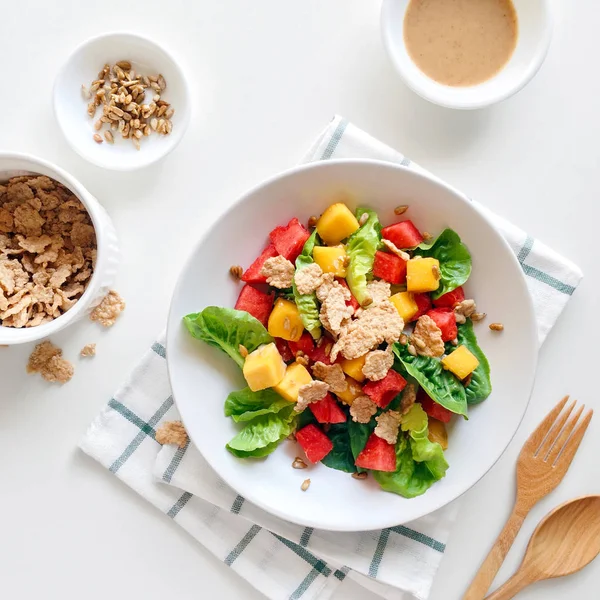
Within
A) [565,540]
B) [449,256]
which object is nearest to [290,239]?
[449,256]

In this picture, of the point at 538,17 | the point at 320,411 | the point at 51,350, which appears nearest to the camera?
the point at 320,411

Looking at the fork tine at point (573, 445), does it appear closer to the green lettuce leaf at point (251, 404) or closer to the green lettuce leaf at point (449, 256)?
the green lettuce leaf at point (449, 256)

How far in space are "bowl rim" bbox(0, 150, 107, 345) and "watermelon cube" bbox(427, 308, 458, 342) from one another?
99 cm

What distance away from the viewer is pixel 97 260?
1927mm

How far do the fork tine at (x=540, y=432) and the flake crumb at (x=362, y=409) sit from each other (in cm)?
62

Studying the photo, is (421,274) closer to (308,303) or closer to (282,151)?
(308,303)

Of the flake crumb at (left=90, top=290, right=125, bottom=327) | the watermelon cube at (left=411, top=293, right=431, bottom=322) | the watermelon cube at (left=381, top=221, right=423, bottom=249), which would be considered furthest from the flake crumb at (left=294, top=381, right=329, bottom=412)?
the flake crumb at (left=90, top=290, right=125, bottom=327)

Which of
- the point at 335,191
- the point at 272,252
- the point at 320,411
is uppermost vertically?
the point at 335,191

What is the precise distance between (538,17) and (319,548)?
1776 mm

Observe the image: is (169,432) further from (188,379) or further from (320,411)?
(320,411)

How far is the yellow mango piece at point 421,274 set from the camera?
1.74 metres

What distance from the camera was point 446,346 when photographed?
183cm

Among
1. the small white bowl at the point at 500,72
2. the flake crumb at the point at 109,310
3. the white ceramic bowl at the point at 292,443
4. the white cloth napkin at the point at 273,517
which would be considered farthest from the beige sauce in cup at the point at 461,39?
the flake crumb at the point at 109,310

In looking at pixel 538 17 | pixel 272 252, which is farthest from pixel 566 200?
pixel 272 252
